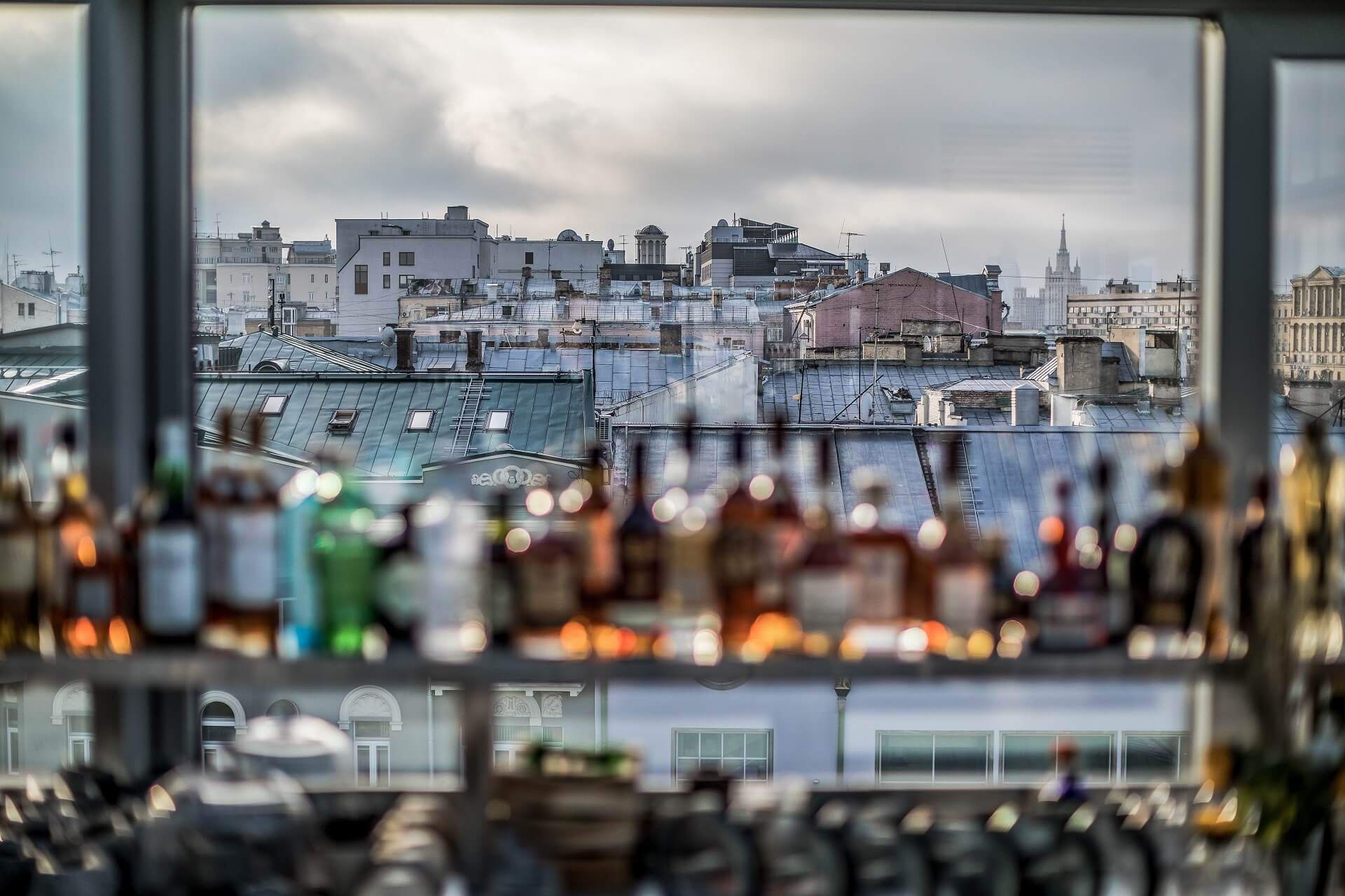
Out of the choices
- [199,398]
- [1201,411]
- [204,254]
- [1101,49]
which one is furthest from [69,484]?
[1101,49]

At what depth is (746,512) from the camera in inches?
65.1

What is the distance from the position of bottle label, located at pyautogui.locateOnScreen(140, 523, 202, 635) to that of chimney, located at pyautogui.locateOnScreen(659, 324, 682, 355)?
4.86m

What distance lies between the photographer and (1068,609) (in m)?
1.61

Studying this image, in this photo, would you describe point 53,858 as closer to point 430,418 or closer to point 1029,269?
point 1029,269

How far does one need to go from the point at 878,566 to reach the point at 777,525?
0.53 ft

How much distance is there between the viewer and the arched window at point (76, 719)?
1.96m

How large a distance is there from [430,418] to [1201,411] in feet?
17.7

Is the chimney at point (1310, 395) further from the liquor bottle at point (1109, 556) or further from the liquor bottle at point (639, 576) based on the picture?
the liquor bottle at point (639, 576)

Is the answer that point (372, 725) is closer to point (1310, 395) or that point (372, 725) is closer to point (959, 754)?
point (959, 754)

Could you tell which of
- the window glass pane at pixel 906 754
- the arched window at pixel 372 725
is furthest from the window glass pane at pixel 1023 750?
the arched window at pixel 372 725

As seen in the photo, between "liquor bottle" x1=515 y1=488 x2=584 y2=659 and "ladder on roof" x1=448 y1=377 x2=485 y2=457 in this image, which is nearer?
"liquor bottle" x1=515 y1=488 x2=584 y2=659

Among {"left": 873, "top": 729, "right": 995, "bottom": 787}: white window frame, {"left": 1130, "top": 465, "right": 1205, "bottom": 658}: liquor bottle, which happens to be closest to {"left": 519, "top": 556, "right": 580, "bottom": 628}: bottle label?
{"left": 1130, "top": 465, "right": 1205, "bottom": 658}: liquor bottle

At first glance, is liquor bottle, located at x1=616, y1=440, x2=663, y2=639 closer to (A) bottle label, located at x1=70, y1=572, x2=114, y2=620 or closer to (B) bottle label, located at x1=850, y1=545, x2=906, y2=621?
(B) bottle label, located at x1=850, y1=545, x2=906, y2=621

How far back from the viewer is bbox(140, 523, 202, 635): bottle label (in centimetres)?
159
